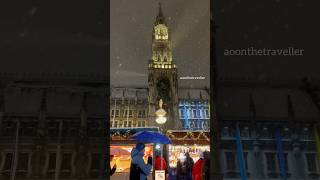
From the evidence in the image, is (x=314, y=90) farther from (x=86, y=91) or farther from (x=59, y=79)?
(x=59, y=79)

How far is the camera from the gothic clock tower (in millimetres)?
39938

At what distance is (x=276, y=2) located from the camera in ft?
19.4

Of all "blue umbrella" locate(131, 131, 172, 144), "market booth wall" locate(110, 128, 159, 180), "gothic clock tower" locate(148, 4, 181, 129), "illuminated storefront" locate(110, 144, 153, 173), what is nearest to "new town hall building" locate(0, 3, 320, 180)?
"blue umbrella" locate(131, 131, 172, 144)

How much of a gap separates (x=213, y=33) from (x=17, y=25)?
283cm

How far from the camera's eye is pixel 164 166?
905 cm

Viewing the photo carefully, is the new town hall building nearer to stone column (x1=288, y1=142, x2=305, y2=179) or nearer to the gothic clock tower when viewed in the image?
stone column (x1=288, y1=142, x2=305, y2=179)

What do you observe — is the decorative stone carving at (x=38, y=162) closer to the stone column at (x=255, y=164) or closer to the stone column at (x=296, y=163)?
the stone column at (x=255, y=164)

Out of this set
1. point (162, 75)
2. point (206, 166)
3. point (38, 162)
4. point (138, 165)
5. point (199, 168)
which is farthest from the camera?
point (162, 75)

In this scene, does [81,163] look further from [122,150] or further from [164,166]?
[122,150]

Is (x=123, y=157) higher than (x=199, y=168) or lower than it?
higher

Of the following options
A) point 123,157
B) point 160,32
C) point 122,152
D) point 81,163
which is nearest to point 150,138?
point 81,163

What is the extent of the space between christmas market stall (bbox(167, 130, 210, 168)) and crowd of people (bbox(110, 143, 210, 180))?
1.50 meters

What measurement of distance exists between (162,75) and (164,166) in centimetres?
3183

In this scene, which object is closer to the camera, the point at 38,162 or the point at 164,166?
the point at 38,162
